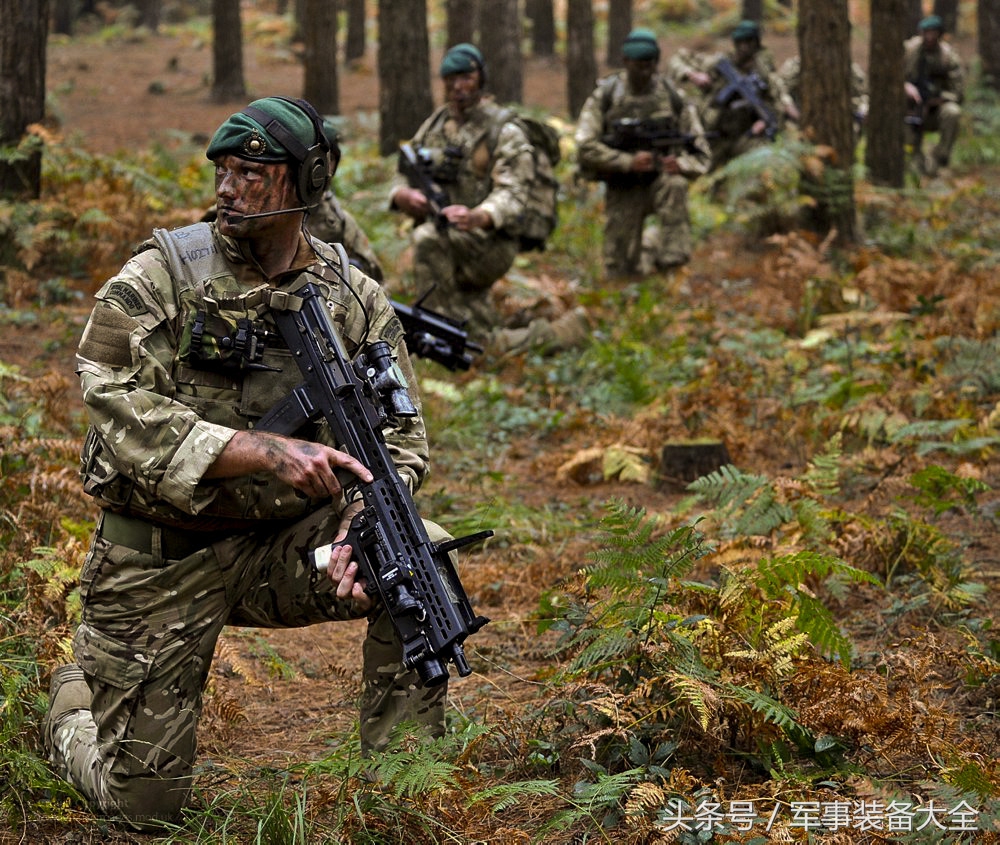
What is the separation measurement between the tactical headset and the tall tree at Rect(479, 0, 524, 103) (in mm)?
13917

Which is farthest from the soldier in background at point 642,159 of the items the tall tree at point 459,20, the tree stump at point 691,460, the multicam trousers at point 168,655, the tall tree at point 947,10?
the tall tree at point 947,10

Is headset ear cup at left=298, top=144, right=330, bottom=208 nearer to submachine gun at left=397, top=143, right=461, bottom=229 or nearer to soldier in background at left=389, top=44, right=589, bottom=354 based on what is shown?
soldier in background at left=389, top=44, right=589, bottom=354

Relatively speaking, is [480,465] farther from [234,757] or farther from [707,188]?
[707,188]

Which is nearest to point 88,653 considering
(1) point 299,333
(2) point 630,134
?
(1) point 299,333

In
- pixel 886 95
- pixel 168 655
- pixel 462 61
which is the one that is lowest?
pixel 168 655

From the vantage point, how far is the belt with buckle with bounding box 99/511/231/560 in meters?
3.89

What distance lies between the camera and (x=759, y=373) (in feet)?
27.7

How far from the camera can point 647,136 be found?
12.1 meters

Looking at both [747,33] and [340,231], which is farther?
[747,33]

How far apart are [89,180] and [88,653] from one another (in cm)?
802

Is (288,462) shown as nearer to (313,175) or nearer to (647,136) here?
(313,175)

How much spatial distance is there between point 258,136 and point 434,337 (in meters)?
2.89

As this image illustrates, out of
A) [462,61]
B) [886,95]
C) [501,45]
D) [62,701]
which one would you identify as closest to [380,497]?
[62,701]

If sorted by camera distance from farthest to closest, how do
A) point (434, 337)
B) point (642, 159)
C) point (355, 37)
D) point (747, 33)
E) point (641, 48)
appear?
point (355, 37) < point (747, 33) < point (642, 159) < point (641, 48) < point (434, 337)
